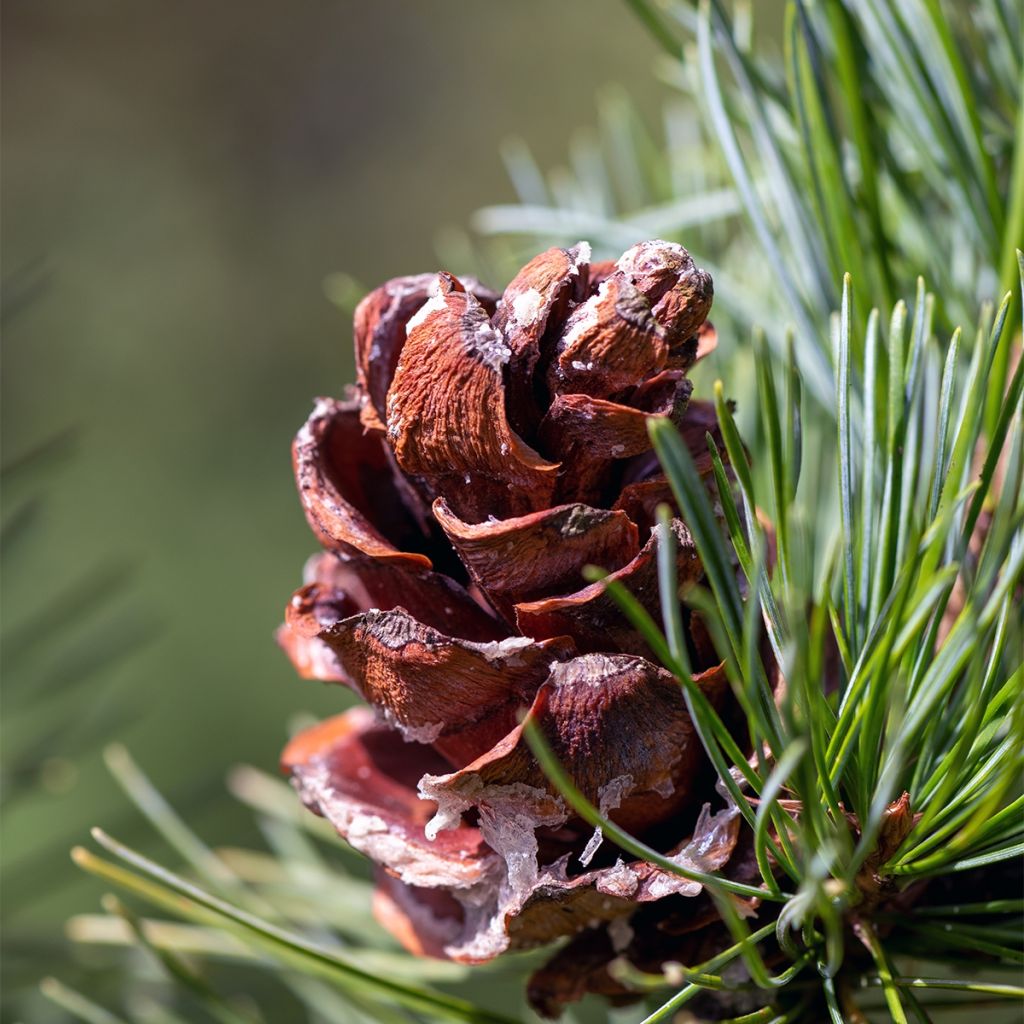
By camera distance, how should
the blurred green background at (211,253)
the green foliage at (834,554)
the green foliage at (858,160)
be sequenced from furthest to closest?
the blurred green background at (211,253), the green foliage at (858,160), the green foliage at (834,554)

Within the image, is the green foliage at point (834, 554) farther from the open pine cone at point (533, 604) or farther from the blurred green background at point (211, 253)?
the blurred green background at point (211, 253)

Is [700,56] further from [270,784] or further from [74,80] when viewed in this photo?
[74,80]

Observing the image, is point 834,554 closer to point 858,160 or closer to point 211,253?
point 858,160

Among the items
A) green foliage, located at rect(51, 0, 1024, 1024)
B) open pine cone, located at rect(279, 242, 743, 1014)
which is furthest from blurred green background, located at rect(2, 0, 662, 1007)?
open pine cone, located at rect(279, 242, 743, 1014)

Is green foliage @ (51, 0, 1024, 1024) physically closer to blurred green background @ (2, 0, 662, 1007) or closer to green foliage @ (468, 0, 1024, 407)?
green foliage @ (468, 0, 1024, 407)

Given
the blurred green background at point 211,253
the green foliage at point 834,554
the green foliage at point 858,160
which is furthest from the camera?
the blurred green background at point 211,253

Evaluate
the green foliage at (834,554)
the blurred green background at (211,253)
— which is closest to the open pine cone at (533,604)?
the green foliage at (834,554)
